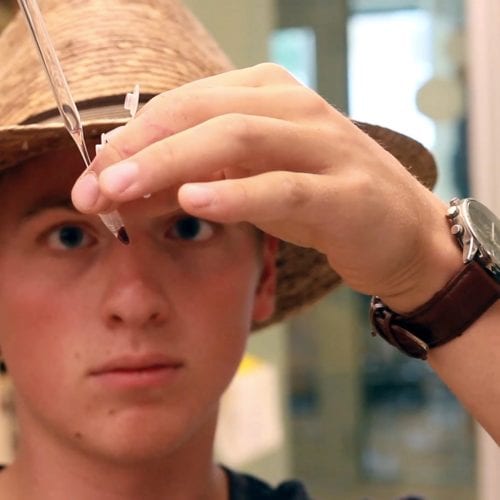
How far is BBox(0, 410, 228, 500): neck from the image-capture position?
2.73ft

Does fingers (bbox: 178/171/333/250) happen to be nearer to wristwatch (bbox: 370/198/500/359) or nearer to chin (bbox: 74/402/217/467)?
wristwatch (bbox: 370/198/500/359)

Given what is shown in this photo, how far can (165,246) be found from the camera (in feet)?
2.58

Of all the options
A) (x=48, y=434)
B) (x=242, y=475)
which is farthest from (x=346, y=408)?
(x=48, y=434)

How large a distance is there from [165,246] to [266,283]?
182 mm

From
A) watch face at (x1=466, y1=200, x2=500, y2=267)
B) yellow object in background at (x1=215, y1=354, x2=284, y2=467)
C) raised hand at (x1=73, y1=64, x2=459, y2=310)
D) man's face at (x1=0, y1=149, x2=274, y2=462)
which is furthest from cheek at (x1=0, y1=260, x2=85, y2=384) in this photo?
yellow object in background at (x1=215, y1=354, x2=284, y2=467)

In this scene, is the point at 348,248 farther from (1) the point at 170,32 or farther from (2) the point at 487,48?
(2) the point at 487,48

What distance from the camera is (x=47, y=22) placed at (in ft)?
2.67

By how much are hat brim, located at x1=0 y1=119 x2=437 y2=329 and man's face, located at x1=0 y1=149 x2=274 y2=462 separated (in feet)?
0.16

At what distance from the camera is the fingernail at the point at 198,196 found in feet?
1.59

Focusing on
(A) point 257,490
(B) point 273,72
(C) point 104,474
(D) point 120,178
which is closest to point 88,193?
(D) point 120,178

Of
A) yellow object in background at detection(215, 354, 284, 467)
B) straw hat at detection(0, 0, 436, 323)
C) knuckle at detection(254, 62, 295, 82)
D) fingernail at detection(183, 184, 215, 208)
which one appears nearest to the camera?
fingernail at detection(183, 184, 215, 208)

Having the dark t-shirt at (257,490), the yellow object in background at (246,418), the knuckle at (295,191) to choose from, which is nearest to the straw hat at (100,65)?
the knuckle at (295,191)

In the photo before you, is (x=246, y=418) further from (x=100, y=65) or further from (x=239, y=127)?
(x=239, y=127)

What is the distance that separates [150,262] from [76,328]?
0.26 ft
